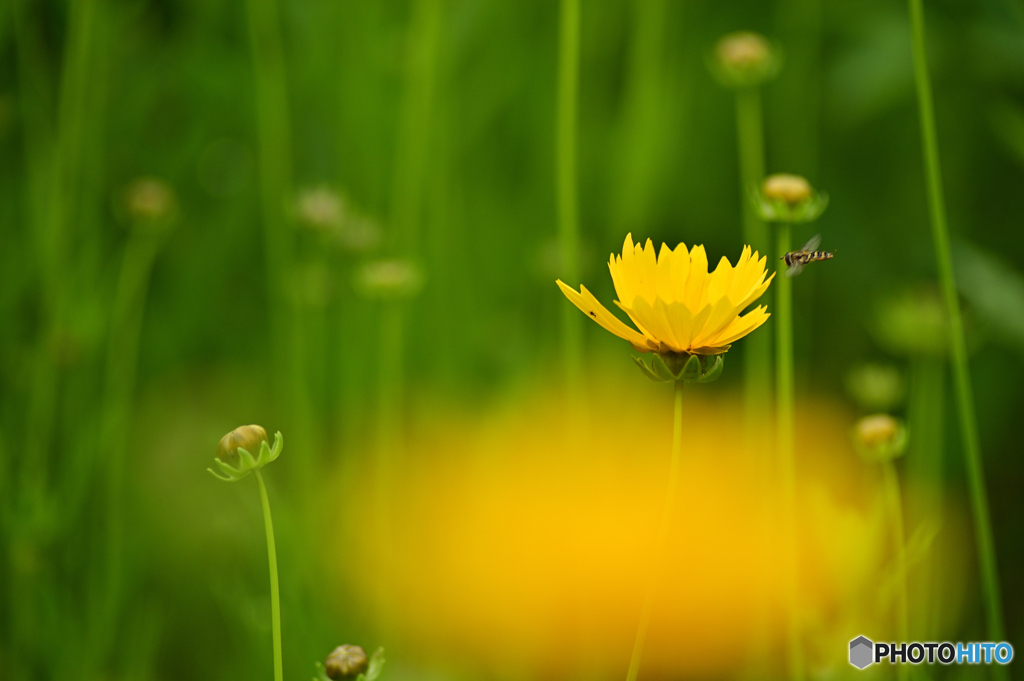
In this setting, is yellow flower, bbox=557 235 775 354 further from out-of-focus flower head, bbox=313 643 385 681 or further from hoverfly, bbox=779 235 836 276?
out-of-focus flower head, bbox=313 643 385 681

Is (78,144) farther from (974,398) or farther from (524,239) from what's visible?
(974,398)

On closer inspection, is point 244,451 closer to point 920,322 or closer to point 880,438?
point 880,438

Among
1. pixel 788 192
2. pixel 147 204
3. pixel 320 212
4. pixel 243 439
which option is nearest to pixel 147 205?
pixel 147 204

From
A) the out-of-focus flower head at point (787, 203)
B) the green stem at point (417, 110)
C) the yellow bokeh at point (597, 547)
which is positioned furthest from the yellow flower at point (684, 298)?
the green stem at point (417, 110)

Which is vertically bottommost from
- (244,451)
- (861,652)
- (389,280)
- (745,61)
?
(861,652)

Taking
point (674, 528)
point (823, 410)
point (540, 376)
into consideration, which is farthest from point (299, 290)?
point (823, 410)

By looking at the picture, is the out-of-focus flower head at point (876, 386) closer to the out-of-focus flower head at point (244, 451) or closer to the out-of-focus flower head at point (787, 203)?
the out-of-focus flower head at point (787, 203)
